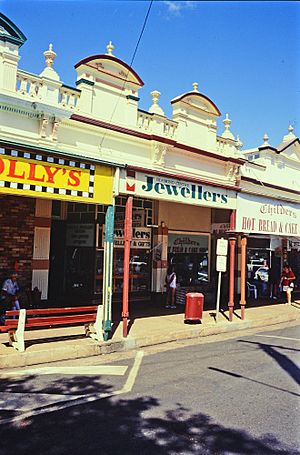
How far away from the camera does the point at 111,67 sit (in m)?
9.94

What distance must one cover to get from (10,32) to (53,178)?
3.00 metres

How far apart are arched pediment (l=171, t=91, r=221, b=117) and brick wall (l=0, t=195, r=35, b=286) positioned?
5.06 meters

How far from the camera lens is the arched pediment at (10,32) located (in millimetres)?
8125

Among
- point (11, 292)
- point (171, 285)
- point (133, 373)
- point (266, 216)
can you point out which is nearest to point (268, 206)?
point (266, 216)

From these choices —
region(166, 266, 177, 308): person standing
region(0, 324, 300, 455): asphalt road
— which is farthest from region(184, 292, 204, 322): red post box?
region(0, 324, 300, 455): asphalt road

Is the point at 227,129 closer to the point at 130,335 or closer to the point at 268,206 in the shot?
the point at 268,206

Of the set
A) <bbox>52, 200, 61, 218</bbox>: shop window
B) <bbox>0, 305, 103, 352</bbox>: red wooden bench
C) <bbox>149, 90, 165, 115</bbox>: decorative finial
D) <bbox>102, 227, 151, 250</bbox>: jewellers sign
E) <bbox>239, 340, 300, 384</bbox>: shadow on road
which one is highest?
<bbox>149, 90, 165, 115</bbox>: decorative finial

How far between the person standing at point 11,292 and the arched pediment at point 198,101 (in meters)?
6.56

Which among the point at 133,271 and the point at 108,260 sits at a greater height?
the point at 108,260

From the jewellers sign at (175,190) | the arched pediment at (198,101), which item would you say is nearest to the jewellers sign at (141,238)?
the jewellers sign at (175,190)

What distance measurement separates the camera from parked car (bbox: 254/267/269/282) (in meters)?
18.9

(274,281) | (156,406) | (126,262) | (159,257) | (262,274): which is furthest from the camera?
(262,274)

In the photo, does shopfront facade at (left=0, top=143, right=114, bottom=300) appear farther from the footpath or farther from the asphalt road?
the asphalt road

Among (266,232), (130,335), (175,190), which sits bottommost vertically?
(130,335)
